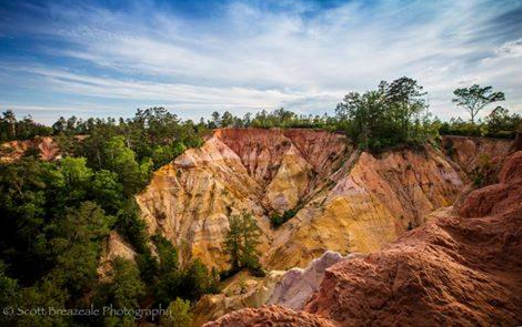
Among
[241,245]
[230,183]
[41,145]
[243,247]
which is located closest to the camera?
[243,247]

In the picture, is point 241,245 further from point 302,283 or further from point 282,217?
point 302,283

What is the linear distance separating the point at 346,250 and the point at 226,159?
88.9 feet

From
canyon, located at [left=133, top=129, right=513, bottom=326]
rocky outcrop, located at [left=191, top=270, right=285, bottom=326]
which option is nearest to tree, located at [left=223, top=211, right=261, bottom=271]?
canyon, located at [left=133, top=129, right=513, bottom=326]

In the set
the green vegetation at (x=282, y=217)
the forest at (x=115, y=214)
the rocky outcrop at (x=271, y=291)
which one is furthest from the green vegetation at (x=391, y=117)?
the rocky outcrop at (x=271, y=291)

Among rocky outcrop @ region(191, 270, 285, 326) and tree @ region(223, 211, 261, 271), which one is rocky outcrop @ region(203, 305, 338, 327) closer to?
rocky outcrop @ region(191, 270, 285, 326)

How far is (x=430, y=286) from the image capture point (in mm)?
6273

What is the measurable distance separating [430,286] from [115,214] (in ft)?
124

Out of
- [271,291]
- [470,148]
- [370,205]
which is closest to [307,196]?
[370,205]

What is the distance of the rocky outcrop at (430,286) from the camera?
6.00 meters

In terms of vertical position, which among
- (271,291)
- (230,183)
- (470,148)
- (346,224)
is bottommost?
(271,291)

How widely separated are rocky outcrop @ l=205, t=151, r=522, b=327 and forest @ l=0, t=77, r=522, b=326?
20588mm

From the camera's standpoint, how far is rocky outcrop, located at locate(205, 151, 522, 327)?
19.7 ft

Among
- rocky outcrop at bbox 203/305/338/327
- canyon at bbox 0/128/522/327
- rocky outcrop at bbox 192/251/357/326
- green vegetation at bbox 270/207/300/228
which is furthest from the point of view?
green vegetation at bbox 270/207/300/228

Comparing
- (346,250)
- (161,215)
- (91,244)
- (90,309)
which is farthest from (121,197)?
(346,250)
